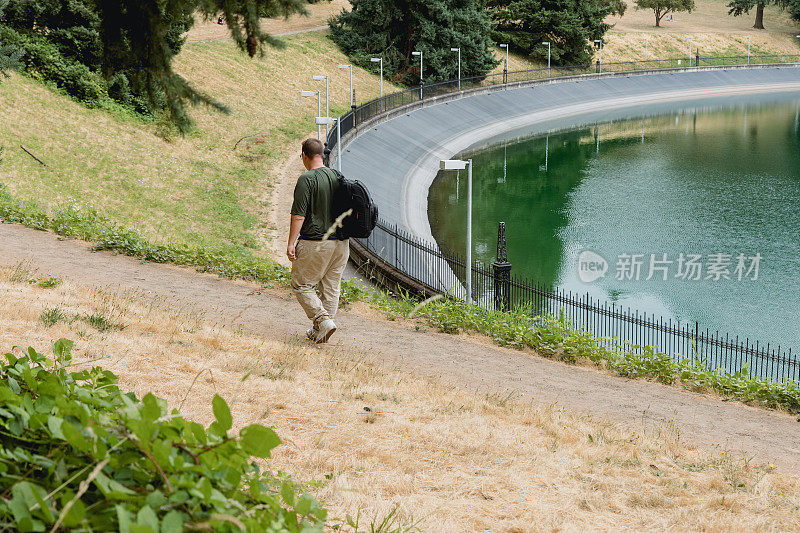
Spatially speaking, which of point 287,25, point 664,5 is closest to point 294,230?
point 287,25

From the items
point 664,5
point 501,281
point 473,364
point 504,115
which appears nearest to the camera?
point 473,364

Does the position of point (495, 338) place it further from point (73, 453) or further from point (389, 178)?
point (389, 178)

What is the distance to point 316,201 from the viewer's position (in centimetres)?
846

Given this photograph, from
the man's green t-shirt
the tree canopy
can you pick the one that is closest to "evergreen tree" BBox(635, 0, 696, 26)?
the man's green t-shirt

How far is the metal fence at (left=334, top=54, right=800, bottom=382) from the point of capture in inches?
628

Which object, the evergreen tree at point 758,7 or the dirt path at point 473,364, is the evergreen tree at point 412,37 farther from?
the evergreen tree at point 758,7

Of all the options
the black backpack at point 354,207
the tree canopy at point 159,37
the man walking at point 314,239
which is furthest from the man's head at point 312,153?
the tree canopy at point 159,37

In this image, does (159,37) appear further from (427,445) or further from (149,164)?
(149,164)

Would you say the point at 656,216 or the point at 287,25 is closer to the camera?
the point at 656,216

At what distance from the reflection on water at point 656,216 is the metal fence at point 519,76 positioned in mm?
6076

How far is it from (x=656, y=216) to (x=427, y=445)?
30238mm

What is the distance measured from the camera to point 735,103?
79.6 m

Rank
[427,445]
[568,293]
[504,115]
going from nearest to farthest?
[427,445] → [568,293] → [504,115]

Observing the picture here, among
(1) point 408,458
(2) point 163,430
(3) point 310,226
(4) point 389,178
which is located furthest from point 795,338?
(4) point 389,178
